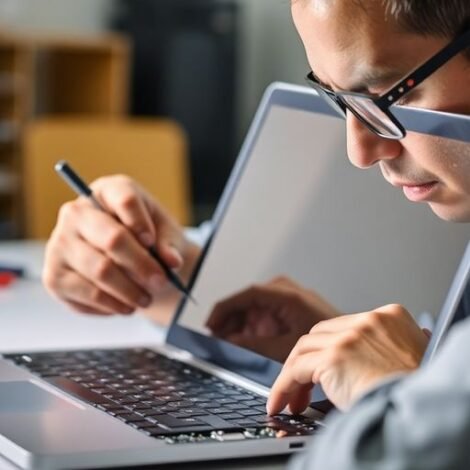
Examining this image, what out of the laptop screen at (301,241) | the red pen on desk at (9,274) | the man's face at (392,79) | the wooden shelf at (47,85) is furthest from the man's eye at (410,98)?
the wooden shelf at (47,85)

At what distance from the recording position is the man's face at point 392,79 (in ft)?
3.09

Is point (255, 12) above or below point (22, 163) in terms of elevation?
above

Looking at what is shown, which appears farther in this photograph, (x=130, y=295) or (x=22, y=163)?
(x=22, y=163)

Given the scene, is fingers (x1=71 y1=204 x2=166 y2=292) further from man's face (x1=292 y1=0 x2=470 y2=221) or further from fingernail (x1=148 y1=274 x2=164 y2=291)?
man's face (x1=292 y1=0 x2=470 y2=221)

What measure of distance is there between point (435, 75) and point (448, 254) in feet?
0.59

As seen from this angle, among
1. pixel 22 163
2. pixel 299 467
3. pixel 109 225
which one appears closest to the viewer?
pixel 299 467

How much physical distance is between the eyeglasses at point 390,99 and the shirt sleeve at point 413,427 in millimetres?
305

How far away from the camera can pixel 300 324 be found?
1.17m

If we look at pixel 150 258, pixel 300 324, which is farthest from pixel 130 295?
pixel 300 324

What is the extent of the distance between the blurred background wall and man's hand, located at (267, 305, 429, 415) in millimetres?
4640

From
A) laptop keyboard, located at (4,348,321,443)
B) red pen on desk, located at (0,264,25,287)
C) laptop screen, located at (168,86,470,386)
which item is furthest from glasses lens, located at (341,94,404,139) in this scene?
red pen on desk, located at (0,264,25,287)

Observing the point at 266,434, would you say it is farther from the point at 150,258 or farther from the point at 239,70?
the point at 239,70

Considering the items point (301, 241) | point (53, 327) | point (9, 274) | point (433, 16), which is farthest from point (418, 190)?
point (9, 274)

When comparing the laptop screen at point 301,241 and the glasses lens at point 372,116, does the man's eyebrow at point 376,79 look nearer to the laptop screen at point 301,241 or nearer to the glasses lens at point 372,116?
the glasses lens at point 372,116
